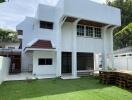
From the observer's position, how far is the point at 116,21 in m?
16.9

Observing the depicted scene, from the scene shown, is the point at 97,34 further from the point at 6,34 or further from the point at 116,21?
the point at 6,34

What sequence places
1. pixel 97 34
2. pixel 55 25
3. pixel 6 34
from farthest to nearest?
pixel 6 34 → pixel 97 34 → pixel 55 25

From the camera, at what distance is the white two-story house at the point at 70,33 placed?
1470 cm

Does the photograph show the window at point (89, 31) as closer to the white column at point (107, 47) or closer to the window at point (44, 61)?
the white column at point (107, 47)

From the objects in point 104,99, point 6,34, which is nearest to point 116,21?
point 104,99

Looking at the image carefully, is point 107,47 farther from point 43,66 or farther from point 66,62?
point 43,66

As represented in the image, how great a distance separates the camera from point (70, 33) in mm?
15844

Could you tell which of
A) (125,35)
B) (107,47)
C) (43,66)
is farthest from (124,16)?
(43,66)

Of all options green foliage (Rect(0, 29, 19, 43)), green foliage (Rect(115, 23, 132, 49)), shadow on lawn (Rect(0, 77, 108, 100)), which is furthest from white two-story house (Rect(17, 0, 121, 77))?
green foliage (Rect(0, 29, 19, 43))

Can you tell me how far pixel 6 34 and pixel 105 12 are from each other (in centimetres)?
2798

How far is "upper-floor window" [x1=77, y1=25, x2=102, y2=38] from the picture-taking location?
1648 centimetres

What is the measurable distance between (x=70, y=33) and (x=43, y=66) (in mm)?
4441

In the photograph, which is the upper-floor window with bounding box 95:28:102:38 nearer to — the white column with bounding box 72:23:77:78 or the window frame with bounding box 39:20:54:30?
the white column with bounding box 72:23:77:78

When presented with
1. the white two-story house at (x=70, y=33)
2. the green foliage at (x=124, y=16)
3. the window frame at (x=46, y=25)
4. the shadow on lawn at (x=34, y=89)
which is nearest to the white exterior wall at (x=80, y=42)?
the white two-story house at (x=70, y=33)
